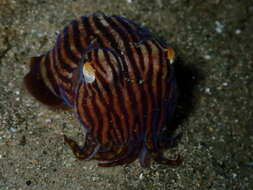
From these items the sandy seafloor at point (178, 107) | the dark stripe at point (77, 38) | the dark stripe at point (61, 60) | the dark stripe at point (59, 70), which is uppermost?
the dark stripe at point (77, 38)

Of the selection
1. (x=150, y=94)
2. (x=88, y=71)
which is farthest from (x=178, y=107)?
(x=88, y=71)

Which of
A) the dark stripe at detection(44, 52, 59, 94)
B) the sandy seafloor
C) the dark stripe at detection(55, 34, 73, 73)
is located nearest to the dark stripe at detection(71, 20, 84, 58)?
the dark stripe at detection(55, 34, 73, 73)

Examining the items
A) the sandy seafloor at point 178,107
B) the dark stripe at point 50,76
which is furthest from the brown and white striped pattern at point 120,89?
the sandy seafloor at point 178,107

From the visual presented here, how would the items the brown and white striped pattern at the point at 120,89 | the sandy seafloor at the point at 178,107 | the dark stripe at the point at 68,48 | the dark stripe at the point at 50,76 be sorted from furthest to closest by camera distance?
the dark stripe at the point at 50,76
the sandy seafloor at the point at 178,107
the dark stripe at the point at 68,48
the brown and white striped pattern at the point at 120,89

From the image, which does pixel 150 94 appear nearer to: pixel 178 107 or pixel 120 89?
pixel 120 89

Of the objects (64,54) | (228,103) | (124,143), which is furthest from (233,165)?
(64,54)

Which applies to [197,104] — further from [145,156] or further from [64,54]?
[64,54]

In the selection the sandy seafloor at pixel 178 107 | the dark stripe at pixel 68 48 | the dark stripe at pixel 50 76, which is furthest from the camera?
the dark stripe at pixel 50 76

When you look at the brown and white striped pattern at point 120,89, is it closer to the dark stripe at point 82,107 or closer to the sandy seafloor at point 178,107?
the dark stripe at point 82,107

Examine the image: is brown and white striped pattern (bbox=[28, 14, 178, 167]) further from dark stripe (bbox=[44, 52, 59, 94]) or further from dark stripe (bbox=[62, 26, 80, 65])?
dark stripe (bbox=[44, 52, 59, 94])
